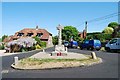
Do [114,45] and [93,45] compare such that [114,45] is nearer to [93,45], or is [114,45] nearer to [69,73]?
[93,45]

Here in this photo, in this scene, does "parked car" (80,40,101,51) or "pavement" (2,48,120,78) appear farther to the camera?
"parked car" (80,40,101,51)

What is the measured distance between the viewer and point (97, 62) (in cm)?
1998

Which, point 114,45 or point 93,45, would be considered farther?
point 93,45

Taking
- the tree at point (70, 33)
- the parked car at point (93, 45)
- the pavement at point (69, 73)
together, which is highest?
the tree at point (70, 33)

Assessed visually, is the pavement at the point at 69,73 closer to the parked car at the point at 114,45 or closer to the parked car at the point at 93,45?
the parked car at the point at 114,45

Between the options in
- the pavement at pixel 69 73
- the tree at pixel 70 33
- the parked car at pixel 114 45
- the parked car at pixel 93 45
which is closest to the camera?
the pavement at pixel 69 73

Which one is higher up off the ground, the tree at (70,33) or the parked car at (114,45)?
the tree at (70,33)

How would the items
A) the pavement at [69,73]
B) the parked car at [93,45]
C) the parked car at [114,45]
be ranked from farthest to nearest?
1. the parked car at [93,45]
2. the parked car at [114,45]
3. the pavement at [69,73]

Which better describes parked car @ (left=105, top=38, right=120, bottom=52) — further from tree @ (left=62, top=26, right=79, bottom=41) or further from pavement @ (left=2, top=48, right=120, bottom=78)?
tree @ (left=62, top=26, right=79, bottom=41)

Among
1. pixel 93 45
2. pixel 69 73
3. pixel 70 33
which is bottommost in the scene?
pixel 69 73

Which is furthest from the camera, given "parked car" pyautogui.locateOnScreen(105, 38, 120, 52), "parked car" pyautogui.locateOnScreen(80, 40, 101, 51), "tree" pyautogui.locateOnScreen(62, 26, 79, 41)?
"tree" pyautogui.locateOnScreen(62, 26, 79, 41)

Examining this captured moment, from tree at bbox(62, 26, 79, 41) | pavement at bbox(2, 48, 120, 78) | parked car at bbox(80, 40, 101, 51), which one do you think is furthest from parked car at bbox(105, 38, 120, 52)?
tree at bbox(62, 26, 79, 41)

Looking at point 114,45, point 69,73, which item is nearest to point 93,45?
point 114,45

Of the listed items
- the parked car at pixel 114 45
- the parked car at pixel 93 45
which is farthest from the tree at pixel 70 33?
the parked car at pixel 114 45
